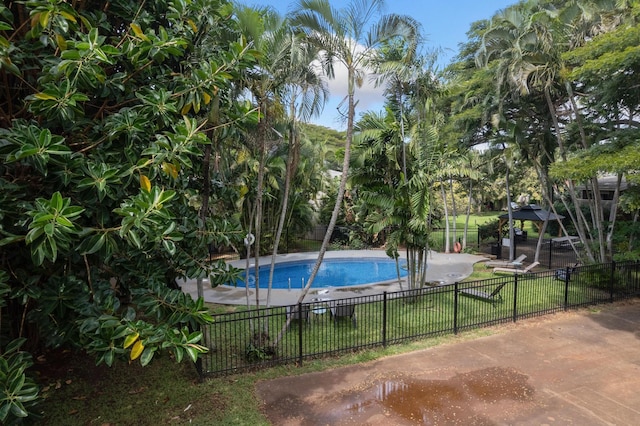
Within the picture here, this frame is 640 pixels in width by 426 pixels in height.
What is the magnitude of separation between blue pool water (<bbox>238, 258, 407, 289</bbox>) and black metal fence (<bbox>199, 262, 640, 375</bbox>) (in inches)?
199

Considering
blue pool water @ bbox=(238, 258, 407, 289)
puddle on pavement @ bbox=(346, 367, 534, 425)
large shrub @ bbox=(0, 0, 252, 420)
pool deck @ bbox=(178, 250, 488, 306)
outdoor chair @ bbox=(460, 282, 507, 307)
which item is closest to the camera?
large shrub @ bbox=(0, 0, 252, 420)

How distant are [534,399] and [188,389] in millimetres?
5177

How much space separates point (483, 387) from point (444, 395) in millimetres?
716

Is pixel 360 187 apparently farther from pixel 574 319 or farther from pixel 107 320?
pixel 107 320

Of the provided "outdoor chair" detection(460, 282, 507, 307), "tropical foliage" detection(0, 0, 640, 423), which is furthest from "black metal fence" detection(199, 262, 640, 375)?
"tropical foliage" detection(0, 0, 640, 423)

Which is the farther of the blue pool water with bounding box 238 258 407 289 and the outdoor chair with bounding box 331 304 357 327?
the blue pool water with bounding box 238 258 407 289

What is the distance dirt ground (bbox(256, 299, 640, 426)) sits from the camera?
16.9ft

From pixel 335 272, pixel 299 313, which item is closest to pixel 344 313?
pixel 299 313

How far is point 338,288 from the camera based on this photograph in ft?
41.0

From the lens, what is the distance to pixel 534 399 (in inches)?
219

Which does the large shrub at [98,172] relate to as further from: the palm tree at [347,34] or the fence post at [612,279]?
the fence post at [612,279]

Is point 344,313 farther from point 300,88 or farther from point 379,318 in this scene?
point 300,88

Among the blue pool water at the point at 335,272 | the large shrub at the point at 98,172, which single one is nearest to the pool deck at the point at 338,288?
the blue pool water at the point at 335,272

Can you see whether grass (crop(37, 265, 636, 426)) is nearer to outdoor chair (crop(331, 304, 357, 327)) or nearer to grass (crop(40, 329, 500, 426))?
grass (crop(40, 329, 500, 426))
